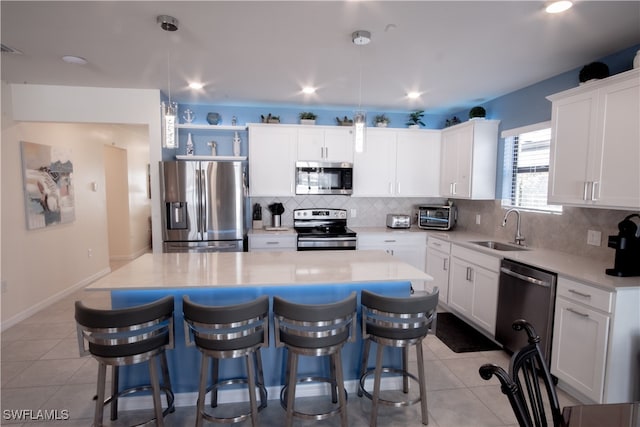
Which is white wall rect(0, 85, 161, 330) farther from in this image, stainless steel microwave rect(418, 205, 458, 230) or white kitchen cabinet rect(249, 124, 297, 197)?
stainless steel microwave rect(418, 205, 458, 230)

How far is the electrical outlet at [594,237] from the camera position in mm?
2773

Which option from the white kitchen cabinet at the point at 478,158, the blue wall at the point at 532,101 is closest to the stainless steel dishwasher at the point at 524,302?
the white kitchen cabinet at the point at 478,158

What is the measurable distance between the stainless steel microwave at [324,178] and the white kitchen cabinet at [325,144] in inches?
4.3

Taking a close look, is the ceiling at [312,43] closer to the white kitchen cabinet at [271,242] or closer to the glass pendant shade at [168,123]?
the glass pendant shade at [168,123]

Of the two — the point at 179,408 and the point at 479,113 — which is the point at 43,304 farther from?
the point at 479,113

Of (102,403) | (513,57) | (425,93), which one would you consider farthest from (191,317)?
(425,93)

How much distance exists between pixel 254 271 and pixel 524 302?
2.25 meters

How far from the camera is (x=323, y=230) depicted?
4680 mm

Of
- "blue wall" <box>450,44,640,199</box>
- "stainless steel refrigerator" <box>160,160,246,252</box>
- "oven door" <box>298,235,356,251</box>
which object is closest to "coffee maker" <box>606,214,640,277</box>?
"blue wall" <box>450,44,640,199</box>

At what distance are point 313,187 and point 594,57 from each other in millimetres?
3078

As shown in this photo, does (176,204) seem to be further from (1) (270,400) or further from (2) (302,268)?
(1) (270,400)

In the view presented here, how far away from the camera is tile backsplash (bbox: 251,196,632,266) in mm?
2791

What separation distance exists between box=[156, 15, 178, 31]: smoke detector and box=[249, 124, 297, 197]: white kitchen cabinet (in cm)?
208

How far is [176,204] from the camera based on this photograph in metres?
3.84
